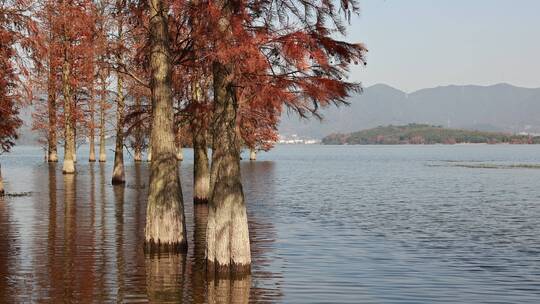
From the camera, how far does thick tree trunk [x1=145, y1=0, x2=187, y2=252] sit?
20266 mm

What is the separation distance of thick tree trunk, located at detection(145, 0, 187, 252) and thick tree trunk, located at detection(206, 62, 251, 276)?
2.38 metres

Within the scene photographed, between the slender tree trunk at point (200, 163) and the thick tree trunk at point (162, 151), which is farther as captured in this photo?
the slender tree trunk at point (200, 163)

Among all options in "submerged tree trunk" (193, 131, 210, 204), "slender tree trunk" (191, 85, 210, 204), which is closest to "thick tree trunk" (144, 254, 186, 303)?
"slender tree trunk" (191, 85, 210, 204)

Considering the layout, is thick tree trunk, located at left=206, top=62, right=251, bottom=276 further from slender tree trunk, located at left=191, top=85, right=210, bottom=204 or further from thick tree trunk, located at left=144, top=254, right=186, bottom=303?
slender tree trunk, located at left=191, top=85, right=210, bottom=204

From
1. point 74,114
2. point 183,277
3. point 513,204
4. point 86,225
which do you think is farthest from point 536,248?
point 74,114

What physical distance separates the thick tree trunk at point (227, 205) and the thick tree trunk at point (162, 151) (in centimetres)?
238

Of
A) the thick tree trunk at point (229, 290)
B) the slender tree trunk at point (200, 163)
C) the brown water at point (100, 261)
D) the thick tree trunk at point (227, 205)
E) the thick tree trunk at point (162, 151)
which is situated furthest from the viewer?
the slender tree trunk at point (200, 163)

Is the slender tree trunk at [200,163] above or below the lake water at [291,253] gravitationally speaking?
above

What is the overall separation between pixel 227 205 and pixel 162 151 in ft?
11.9

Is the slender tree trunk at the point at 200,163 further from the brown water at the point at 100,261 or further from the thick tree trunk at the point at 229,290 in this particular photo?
the thick tree trunk at the point at 229,290

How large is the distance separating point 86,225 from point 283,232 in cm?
744

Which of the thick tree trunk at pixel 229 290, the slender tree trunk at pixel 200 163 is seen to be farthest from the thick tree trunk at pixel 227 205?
the slender tree trunk at pixel 200 163

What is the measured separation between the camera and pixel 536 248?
2581 cm

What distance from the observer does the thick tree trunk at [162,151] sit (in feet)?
66.5
